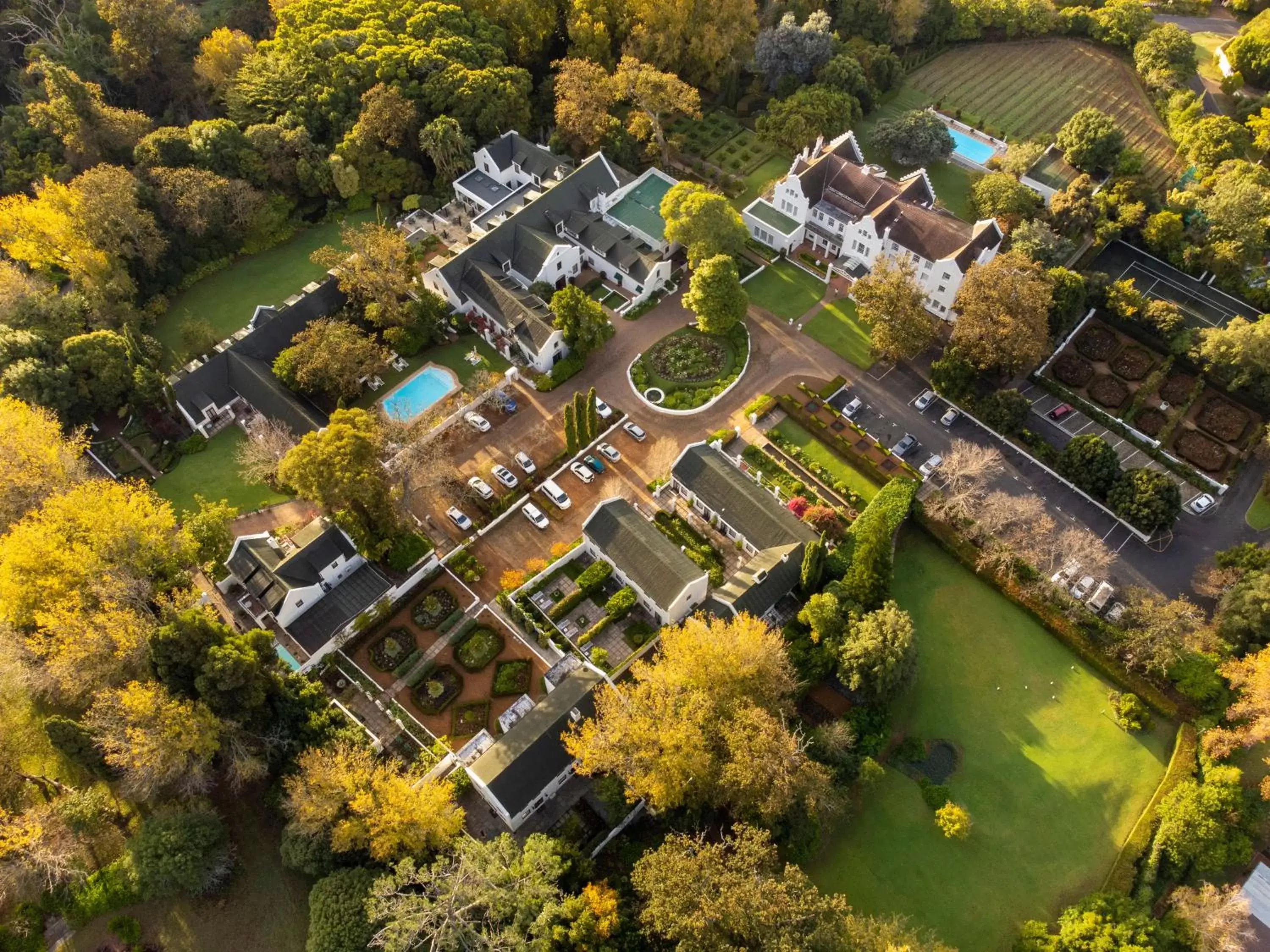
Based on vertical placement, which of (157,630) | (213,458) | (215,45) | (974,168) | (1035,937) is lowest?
(1035,937)

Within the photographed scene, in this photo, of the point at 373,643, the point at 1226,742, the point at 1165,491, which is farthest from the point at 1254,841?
the point at 373,643

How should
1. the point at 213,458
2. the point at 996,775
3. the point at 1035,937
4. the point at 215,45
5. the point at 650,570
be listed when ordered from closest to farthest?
the point at 1035,937 < the point at 996,775 < the point at 650,570 < the point at 213,458 < the point at 215,45

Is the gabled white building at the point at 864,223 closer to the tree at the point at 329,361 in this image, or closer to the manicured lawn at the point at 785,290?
the manicured lawn at the point at 785,290

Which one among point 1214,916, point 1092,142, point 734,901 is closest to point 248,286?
point 734,901

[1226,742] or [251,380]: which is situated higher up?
[251,380]

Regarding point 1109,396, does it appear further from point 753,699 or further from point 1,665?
point 1,665

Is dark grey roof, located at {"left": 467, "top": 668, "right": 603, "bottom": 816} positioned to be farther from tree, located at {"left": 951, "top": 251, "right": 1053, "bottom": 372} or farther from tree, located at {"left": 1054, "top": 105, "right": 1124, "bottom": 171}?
tree, located at {"left": 1054, "top": 105, "right": 1124, "bottom": 171}

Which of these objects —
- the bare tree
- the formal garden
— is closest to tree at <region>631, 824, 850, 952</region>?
the bare tree

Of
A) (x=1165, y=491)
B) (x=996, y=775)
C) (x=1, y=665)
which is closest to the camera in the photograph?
(x=1, y=665)
